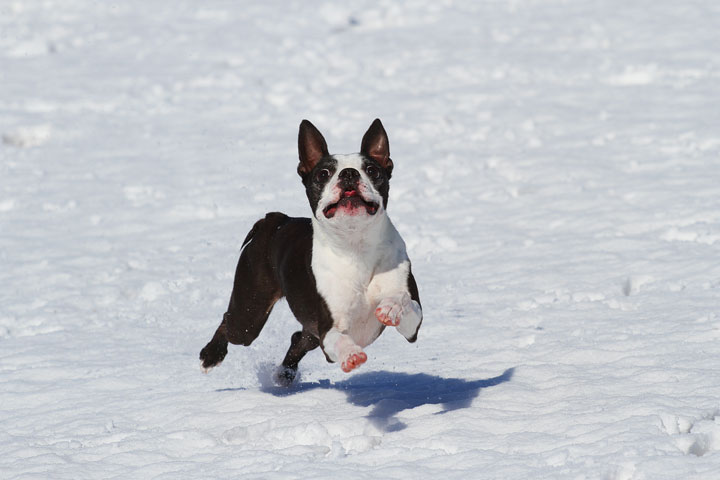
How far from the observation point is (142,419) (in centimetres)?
570

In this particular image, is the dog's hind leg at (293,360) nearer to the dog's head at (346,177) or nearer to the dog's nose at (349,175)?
the dog's head at (346,177)

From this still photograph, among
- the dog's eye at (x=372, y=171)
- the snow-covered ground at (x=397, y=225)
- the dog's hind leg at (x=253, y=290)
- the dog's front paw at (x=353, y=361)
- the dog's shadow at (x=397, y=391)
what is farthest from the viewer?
the dog's hind leg at (x=253, y=290)

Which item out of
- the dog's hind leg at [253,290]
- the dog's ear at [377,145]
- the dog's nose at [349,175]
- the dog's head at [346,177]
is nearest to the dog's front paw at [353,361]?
the dog's head at [346,177]

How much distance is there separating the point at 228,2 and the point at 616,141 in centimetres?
854

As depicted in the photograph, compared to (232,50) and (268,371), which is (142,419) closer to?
(268,371)

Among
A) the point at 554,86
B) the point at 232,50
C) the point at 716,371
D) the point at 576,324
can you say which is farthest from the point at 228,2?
the point at 716,371

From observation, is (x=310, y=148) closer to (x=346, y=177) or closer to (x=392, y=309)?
(x=346, y=177)

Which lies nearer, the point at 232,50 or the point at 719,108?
the point at 719,108

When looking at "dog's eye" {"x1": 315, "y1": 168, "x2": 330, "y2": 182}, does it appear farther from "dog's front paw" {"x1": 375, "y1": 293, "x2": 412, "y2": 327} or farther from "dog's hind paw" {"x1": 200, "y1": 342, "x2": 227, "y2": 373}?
"dog's hind paw" {"x1": 200, "y1": 342, "x2": 227, "y2": 373}

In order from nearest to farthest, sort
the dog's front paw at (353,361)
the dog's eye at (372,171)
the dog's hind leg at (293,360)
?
the dog's front paw at (353,361), the dog's eye at (372,171), the dog's hind leg at (293,360)

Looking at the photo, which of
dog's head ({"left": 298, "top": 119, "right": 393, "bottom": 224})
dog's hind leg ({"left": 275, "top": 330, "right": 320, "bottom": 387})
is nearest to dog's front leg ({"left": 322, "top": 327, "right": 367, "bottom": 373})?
dog's head ({"left": 298, "top": 119, "right": 393, "bottom": 224})

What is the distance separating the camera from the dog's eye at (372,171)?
5227 mm

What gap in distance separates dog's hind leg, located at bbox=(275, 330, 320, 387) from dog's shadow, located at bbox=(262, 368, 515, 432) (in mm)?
76

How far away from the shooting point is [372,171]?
207 inches
